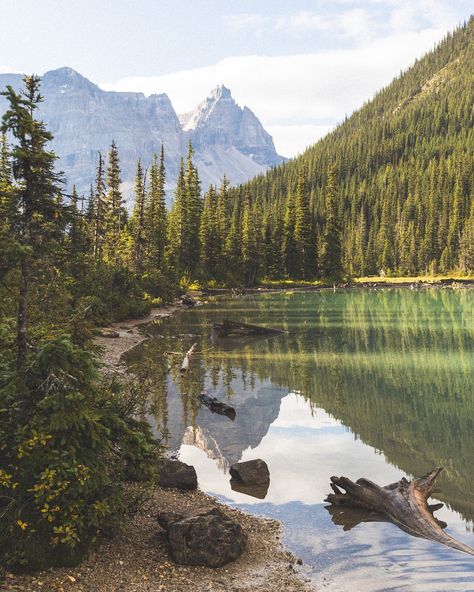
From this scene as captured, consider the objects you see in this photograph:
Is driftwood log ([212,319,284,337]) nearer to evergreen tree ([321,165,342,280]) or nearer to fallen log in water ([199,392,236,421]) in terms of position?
fallen log in water ([199,392,236,421])

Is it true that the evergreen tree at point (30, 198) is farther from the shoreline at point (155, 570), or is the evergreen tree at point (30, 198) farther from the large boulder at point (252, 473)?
the large boulder at point (252, 473)

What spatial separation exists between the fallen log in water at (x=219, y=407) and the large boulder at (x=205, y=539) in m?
9.72

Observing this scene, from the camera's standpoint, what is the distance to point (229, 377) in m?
26.5

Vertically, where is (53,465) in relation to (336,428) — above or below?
above

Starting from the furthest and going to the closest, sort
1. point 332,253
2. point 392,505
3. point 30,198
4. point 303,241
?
point 332,253, point 303,241, point 392,505, point 30,198

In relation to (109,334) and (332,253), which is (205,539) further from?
(332,253)

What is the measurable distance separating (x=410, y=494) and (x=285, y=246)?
322ft

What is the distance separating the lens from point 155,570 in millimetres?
8945

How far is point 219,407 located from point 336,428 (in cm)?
418

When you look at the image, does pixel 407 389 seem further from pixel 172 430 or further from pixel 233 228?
pixel 233 228

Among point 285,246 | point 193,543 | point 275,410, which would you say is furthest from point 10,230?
point 285,246

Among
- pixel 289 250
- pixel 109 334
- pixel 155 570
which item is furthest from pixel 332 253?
pixel 155 570

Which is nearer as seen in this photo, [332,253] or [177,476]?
[177,476]

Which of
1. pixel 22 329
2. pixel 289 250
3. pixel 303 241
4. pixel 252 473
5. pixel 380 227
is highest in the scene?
pixel 380 227
